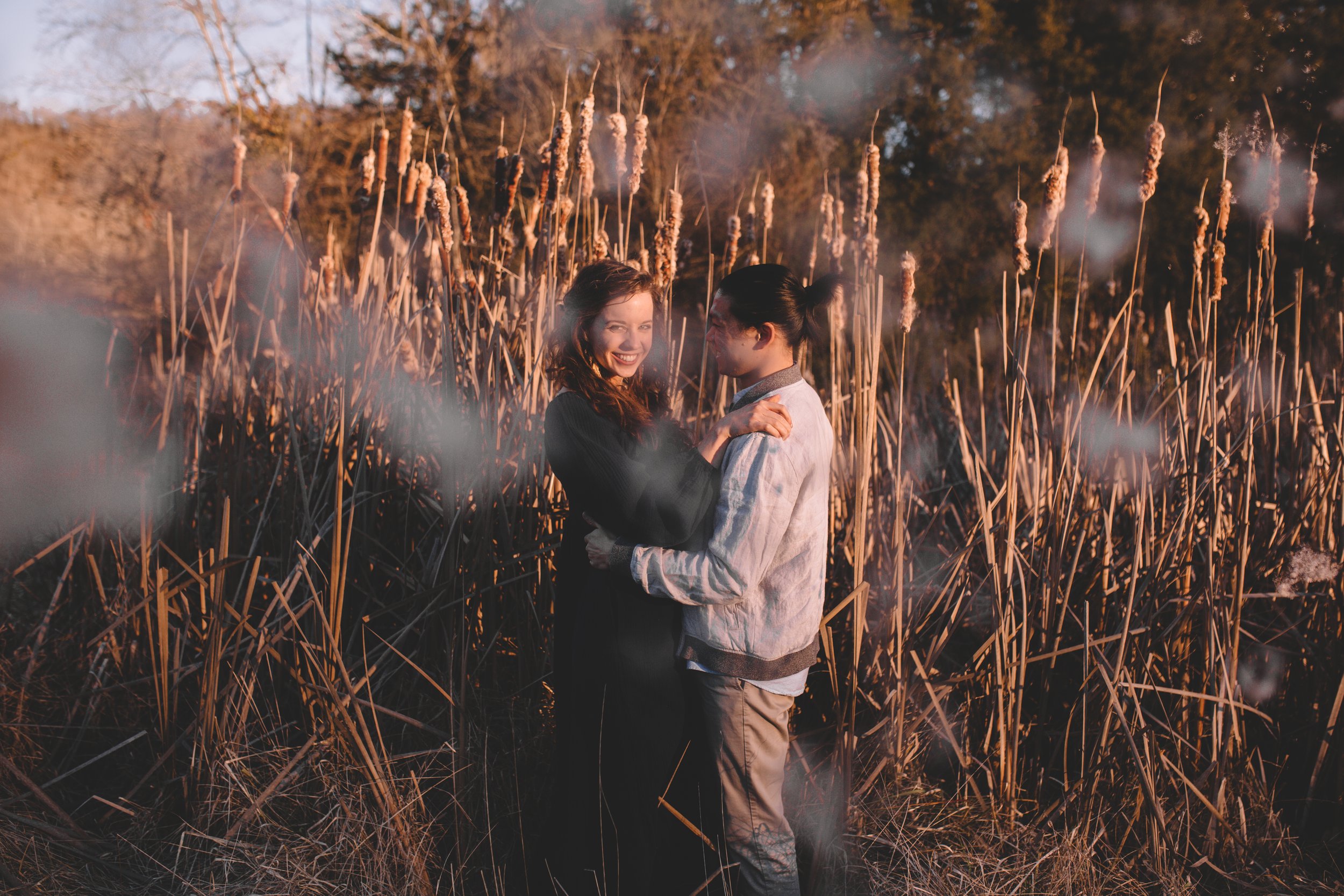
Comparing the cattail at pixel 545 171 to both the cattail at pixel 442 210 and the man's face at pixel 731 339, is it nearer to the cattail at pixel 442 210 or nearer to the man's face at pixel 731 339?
the cattail at pixel 442 210

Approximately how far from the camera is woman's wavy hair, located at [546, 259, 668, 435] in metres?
1.42

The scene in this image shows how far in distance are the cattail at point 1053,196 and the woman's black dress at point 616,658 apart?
828mm

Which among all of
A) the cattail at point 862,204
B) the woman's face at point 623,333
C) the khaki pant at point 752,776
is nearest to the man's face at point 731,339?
the woman's face at point 623,333

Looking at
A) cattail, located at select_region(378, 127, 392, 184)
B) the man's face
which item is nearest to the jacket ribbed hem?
the man's face

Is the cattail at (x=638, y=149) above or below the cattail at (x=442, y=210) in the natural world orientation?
above

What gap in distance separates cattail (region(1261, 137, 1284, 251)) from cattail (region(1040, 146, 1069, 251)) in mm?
422

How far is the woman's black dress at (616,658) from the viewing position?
132cm

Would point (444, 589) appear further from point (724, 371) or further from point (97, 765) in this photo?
point (97, 765)

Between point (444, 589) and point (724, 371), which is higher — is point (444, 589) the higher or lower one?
the lower one

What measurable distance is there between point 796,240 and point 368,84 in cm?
530

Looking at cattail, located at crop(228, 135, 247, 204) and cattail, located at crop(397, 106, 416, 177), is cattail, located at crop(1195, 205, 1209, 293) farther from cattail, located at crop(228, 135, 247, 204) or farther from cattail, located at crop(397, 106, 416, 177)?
cattail, located at crop(228, 135, 247, 204)

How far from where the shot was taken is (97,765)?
77.1 inches

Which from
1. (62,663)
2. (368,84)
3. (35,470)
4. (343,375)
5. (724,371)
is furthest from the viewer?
(368,84)

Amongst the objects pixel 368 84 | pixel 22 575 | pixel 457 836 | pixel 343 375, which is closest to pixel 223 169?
pixel 368 84
